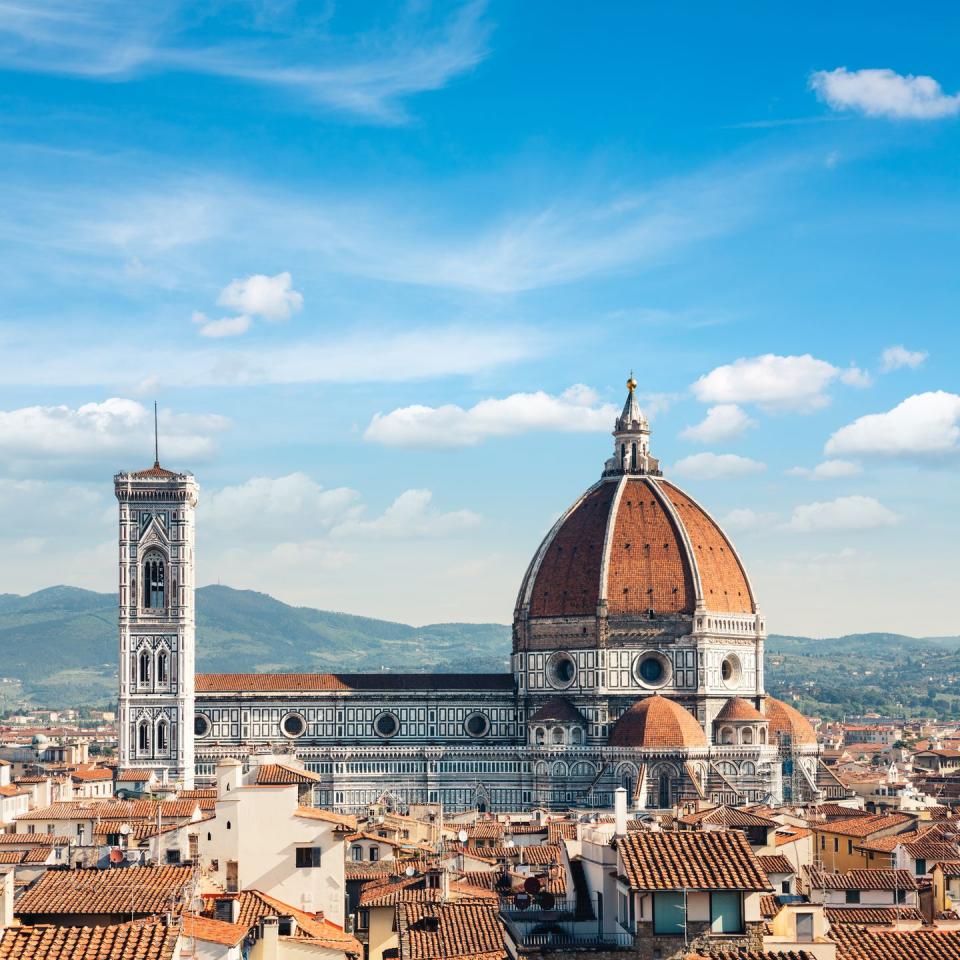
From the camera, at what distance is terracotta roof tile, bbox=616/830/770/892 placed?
868 inches

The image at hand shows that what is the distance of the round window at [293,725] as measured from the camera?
13138 centimetres

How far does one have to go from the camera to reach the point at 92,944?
18.2 meters

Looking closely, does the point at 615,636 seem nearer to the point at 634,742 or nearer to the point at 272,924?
the point at 634,742


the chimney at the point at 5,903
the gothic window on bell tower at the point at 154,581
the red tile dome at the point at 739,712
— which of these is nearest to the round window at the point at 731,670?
the red tile dome at the point at 739,712

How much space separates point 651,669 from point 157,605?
104 ft

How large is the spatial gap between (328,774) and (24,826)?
219 feet

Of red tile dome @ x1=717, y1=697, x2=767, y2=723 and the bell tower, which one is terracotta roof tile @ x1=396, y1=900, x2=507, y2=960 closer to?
the bell tower

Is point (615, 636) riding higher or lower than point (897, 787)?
higher

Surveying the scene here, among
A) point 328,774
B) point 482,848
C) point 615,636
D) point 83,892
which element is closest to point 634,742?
point 615,636

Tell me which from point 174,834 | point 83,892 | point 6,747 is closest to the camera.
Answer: point 83,892

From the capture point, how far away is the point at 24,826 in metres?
64.4

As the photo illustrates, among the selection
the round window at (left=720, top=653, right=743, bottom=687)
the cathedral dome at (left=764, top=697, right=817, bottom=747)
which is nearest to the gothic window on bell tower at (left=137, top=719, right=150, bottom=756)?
the round window at (left=720, top=653, right=743, bottom=687)

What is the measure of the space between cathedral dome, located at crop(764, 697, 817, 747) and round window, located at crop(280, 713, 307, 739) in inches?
1156

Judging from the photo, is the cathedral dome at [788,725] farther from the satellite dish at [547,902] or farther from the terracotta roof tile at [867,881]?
the satellite dish at [547,902]
